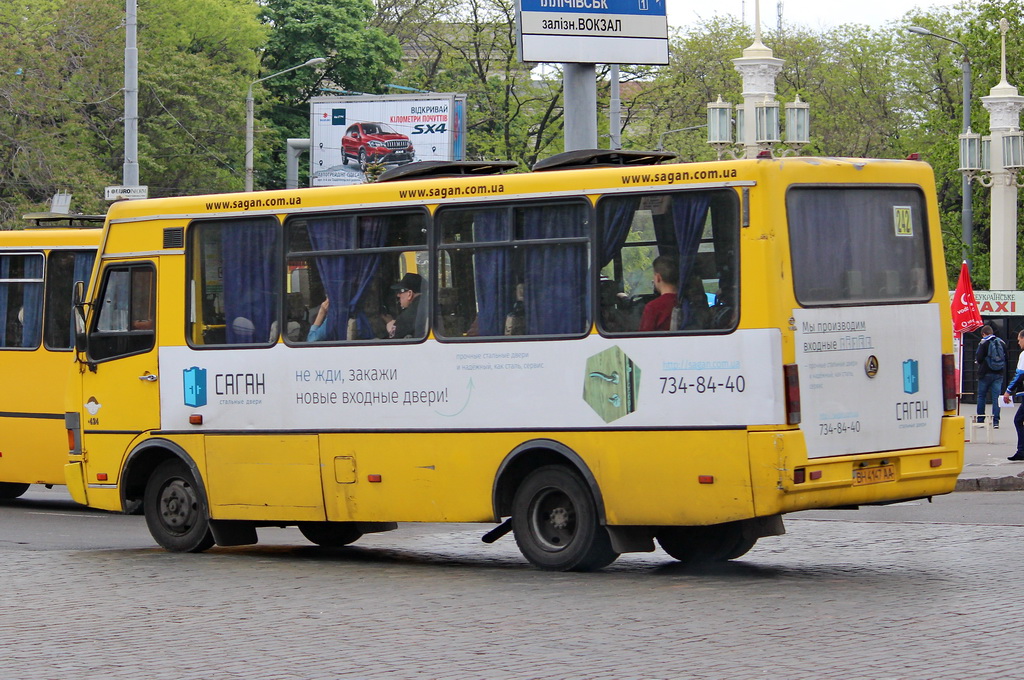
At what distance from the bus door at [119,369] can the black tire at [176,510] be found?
37 centimetres

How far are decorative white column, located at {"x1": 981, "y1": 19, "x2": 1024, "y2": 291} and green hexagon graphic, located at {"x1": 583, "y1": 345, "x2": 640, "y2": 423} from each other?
41816 mm

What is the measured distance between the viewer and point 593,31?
17.4m

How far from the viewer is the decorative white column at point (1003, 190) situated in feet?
164

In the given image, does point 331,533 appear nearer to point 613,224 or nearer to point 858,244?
point 613,224

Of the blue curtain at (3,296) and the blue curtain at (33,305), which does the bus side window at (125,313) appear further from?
the blue curtain at (3,296)

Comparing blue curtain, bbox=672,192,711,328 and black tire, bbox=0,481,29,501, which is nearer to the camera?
blue curtain, bbox=672,192,711,328

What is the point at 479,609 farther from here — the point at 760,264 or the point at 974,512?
the point at 974,512

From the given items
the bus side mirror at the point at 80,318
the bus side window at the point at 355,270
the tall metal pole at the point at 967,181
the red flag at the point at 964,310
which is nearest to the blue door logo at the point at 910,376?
the bus side window at the point at 355,270

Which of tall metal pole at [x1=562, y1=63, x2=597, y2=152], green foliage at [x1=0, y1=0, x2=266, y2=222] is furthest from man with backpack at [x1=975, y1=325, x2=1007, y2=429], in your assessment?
green foliage at [x1=0, y1=0, x2=266, y2=222]

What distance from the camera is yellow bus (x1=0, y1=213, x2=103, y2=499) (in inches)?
675

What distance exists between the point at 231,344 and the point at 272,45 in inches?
2089

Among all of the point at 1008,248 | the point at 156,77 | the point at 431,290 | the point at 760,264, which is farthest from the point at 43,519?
the point at 1008,248

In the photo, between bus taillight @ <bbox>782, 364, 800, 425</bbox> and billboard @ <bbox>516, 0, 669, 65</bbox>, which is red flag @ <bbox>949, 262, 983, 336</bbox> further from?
bus taillight @ <bbox>782, 364, 800, 425</bbox>

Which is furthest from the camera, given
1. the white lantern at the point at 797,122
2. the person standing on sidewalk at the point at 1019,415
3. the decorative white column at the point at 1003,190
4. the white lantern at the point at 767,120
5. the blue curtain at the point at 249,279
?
the white lantern at the point at 767,120
